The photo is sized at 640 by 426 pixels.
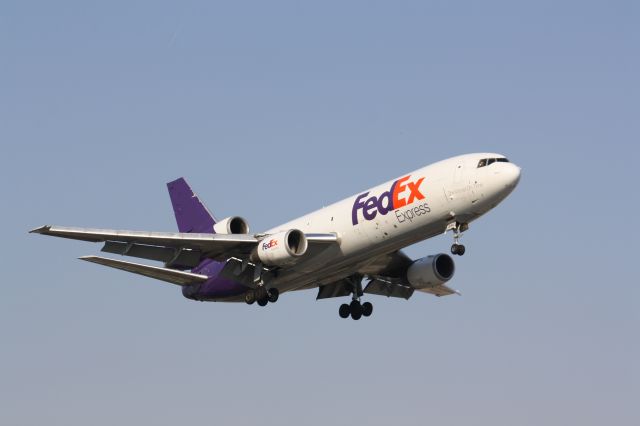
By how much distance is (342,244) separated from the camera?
144 feet

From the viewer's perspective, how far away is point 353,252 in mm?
43812

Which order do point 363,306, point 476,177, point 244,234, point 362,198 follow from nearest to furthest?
point 476,177
point 362,198
point 244,234
point 363,306

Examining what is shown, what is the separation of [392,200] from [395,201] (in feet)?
0.54

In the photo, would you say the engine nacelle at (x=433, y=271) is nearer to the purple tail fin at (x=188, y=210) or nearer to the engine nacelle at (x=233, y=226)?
the engine nacelle at (x=233, y=226)

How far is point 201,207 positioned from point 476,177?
1505 centimetres

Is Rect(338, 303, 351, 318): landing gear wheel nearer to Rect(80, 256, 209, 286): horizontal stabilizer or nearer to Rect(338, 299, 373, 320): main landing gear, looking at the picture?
Rect(338, 299, 373, 320): main landing gear

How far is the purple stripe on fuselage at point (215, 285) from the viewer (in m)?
47.3

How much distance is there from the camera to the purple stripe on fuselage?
47312 millimetres

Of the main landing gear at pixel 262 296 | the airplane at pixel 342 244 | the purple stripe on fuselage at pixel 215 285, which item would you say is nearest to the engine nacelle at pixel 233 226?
the airplane at pixel 342 244

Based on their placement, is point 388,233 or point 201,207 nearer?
point 388,233

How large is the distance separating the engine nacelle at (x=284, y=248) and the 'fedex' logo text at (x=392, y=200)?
2136mm

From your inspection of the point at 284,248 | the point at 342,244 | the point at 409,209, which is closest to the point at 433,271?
the point at 342,244

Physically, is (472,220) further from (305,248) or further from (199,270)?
(199,270)

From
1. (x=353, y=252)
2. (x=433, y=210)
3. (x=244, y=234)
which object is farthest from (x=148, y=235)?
(x=433, y=210)
